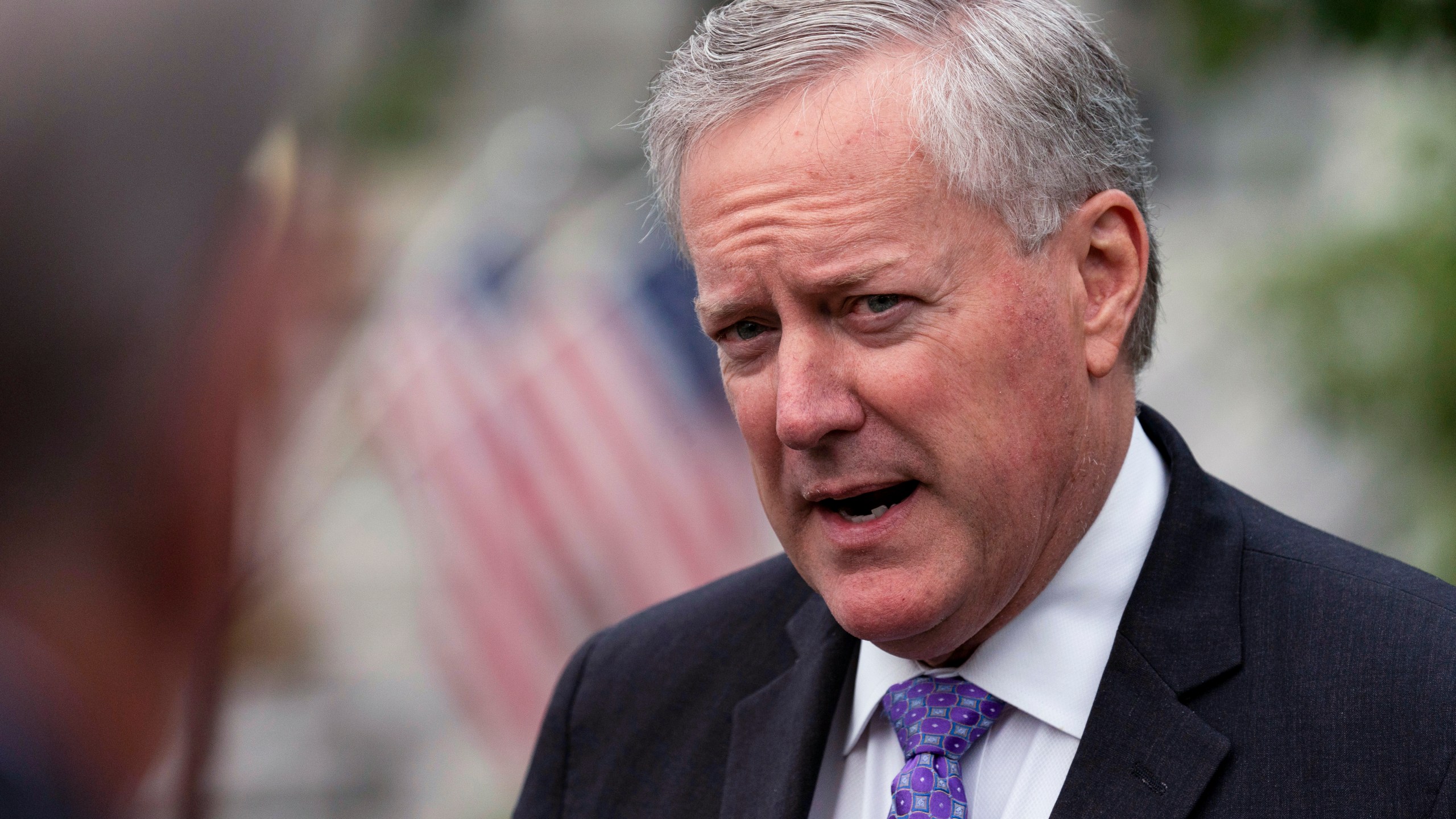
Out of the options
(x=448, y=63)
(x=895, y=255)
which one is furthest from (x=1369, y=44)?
(x=448, y=63)

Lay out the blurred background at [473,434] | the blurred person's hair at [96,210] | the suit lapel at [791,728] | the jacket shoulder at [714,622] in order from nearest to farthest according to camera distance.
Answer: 1. the suit lapel at [791,728]
2. the jacket shoulder at [714,622]
3. the blurred person's hair at [96,210]
4. the blurred background at [473,434]

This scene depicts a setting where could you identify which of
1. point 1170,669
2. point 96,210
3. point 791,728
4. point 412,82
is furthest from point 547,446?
point 1170,669

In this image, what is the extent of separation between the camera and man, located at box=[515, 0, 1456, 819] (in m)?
1.56

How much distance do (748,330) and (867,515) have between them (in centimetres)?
28

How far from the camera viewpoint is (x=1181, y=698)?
161 cm

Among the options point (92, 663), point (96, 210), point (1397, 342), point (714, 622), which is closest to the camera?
point (714, 622)

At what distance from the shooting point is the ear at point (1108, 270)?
5.57 ft

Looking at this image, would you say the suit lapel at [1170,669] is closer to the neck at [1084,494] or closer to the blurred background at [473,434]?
the neck at [1084,494]

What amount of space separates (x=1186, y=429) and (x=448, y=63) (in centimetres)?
307

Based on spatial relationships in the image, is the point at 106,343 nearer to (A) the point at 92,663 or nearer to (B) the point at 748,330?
(A) the point at 92,663

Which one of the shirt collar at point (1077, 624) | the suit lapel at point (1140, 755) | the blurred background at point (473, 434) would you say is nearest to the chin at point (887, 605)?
the shirt collar at point (1077, 624)

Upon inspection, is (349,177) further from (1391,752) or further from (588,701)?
(1391,752)

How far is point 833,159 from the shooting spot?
5.20ft

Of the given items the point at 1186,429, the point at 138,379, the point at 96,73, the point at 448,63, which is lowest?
the point at 1186,429
